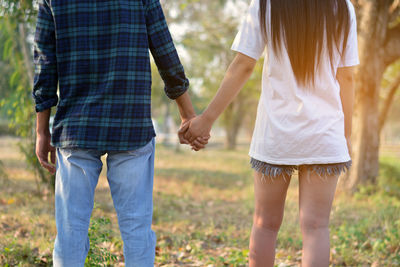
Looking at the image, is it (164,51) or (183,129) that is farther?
(183,129)

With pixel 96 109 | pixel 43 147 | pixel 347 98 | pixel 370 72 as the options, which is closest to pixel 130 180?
pixel 96 109

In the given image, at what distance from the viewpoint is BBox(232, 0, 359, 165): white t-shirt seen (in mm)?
1961

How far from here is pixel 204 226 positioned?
177 inches

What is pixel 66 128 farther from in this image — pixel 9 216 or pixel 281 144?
pixel 9 216

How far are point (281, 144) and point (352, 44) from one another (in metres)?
0.68

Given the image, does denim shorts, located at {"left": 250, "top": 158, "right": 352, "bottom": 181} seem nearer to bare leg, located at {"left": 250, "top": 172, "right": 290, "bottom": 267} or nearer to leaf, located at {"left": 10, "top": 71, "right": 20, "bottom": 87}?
bare leg, located at {"left": 250, "top": 172, "right": 290, "bottom": 267}

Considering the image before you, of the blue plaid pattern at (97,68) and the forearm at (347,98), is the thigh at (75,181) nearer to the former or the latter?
the blue plaid pattern at (97,68)

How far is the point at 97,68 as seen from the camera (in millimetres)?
1763

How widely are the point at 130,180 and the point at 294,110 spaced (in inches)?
35.0

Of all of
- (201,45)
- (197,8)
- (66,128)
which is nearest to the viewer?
(66,128)

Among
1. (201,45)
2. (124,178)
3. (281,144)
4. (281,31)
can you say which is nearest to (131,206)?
(124,178)

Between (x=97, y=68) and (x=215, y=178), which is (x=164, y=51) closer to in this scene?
(x=97, y=68)

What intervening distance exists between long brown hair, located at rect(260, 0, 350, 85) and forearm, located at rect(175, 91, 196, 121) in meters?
0.54

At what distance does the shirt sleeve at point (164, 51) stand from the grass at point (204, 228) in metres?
1.16
